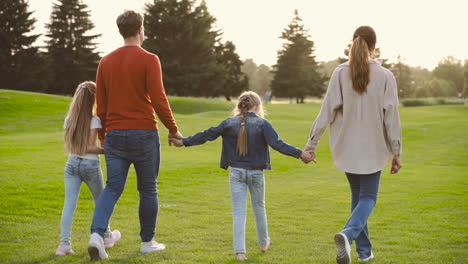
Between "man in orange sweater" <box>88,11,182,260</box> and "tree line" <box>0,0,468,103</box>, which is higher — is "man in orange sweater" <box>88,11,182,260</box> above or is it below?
below

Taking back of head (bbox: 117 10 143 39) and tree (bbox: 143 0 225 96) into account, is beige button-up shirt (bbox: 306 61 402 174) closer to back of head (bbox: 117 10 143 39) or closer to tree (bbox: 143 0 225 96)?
back of head (bbox: 117 10 143 39)

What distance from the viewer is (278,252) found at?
567 centimetres

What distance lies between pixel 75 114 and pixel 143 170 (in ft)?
3.23

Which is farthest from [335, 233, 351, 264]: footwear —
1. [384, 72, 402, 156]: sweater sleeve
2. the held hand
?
[384, 72, 402, 156]: sweater sleeve

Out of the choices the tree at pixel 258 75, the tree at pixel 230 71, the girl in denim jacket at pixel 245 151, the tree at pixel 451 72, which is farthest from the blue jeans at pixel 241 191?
the tree at pixel 451 72

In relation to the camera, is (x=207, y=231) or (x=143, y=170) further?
(x=207, y=231)

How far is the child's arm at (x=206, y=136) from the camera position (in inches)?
209

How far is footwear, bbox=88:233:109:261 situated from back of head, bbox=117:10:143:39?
77.7 inches

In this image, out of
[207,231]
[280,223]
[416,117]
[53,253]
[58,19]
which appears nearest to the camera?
[53,253]

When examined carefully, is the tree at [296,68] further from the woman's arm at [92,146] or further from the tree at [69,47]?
the woman's arm at [92,146]

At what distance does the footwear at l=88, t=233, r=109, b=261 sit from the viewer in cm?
483

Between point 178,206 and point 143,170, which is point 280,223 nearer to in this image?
point 178,206

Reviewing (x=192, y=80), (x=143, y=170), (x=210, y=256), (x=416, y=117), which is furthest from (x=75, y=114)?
(x=192, y=80)

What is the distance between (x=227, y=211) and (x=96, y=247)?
12.6 feet
